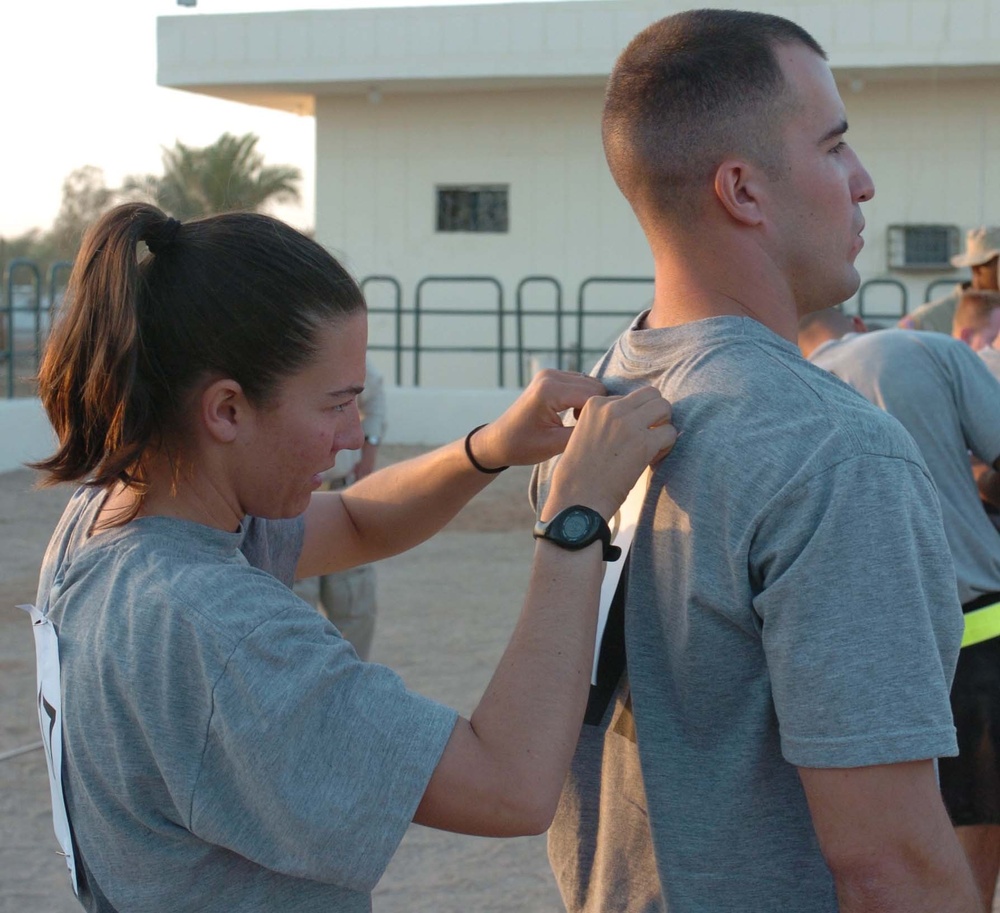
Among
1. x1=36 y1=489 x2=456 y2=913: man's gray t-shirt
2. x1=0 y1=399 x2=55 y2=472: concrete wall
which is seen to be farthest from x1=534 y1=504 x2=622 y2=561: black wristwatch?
x1=0 y1=399 x2=55 y2=472: concrete wall

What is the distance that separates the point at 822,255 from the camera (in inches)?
66.4

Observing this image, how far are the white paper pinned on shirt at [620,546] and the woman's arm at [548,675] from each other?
0.31 ft

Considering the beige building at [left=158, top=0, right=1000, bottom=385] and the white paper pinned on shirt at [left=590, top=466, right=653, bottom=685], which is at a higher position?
the beige building at [left=158, top=0, right=1000, bottom=385]

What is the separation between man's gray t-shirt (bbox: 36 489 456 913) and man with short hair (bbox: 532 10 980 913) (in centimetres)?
34

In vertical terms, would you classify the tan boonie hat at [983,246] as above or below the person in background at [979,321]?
above

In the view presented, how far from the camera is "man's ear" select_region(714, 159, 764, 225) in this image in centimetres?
164

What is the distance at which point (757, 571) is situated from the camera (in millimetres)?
1493

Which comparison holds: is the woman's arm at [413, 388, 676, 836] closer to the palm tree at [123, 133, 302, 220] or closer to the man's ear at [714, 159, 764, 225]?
the man's ear at [714, 159, 764, 225]

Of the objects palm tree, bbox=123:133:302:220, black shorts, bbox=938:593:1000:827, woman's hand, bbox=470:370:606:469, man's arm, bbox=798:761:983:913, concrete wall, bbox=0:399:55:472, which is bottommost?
concrete wall, bbox=0:399:55:472

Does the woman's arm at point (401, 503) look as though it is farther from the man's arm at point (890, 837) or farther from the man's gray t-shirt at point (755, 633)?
the man's arm at point (890, 837)

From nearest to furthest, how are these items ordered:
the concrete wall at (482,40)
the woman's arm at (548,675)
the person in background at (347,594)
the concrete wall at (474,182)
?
the woman's arm at (548,675), the person in background at (347,594), the concrete wall at (482,40), the concrete wall at (474,182)

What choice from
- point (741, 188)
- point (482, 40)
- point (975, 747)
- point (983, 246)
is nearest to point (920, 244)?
point (482, 40)

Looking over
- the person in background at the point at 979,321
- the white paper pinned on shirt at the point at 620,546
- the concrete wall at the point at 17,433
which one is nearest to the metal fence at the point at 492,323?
the concrete wall at the point at 17,433

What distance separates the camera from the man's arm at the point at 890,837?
1408 millimetres
